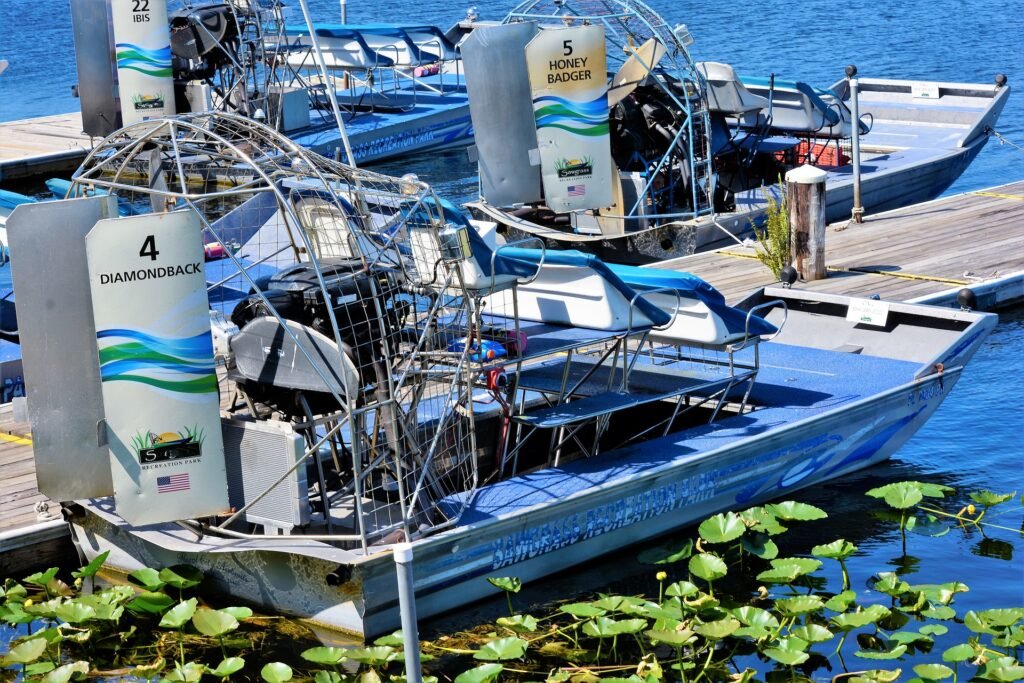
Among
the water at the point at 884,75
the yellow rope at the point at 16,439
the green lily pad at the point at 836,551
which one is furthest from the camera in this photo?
the yellow rope at the point at 16,439

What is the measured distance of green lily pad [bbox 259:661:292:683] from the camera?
346 inches

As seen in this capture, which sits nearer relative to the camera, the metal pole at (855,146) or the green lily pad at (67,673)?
the green lily pad at (67,673)

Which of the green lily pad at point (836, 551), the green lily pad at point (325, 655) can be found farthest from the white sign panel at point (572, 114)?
the green lily pad at point (325, 655)

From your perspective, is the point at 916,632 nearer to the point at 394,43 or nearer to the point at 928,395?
the point at 928,395

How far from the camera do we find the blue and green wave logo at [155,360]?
912 cm

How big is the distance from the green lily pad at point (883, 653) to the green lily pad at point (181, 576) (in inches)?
162

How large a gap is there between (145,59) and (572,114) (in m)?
8.46

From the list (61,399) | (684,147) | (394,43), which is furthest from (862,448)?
(394,43)

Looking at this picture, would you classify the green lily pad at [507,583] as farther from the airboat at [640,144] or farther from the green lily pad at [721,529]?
the airboat at [640,144]

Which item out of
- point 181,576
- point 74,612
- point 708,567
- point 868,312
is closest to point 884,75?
point 868,312

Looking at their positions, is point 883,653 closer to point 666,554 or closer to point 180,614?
point 666,554

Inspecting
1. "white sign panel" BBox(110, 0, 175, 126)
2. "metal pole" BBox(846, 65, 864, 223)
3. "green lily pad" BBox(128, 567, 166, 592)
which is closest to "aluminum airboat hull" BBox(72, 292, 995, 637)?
"green lily pad" BBox(128, 567, 166, 592)

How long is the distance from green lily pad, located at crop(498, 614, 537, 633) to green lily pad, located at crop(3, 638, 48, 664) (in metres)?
2.73

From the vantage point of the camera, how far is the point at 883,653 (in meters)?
9.19
